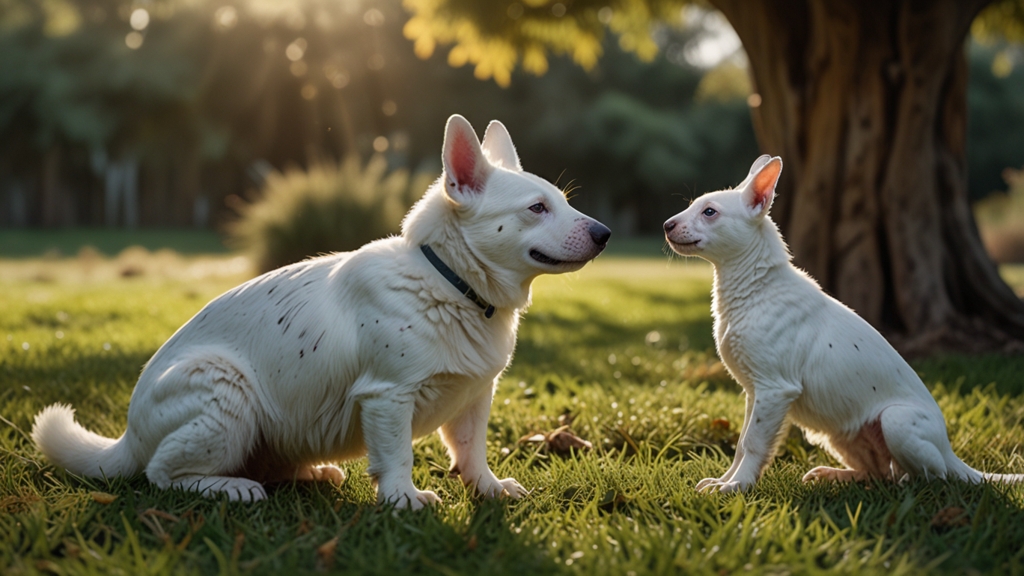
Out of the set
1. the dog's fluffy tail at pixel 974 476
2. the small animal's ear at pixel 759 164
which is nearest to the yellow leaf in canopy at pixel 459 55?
the small animal's ear at pixel 759 164

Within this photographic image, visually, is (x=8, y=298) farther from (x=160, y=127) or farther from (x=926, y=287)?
(x=160, y=127)

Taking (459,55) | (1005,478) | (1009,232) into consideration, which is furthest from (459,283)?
(1009,232)

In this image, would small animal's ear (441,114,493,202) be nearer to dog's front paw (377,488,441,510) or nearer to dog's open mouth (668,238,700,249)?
dog's open mouth (668,238,700,249)

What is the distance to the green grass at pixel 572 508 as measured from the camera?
2281 millimetres

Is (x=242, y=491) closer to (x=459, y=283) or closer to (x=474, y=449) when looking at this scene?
(x=474, y=449)

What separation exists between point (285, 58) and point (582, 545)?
84.4 ft

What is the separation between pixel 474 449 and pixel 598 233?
1013 millimetres

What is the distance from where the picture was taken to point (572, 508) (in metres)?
2.77

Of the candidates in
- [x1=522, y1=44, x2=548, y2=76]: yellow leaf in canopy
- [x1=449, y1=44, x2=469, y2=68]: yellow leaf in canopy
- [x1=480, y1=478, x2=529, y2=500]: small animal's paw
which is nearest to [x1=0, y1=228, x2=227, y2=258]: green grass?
[x1=449, y1=44, x2=469, y2=68]: yellow leaf in canopy

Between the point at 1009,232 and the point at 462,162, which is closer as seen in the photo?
the point at 462,162

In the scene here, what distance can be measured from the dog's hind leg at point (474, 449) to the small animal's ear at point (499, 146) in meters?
1.04

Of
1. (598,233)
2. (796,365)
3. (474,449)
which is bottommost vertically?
(474,449)

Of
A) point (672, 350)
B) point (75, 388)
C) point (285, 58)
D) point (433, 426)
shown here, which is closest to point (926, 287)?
point (672, 350)

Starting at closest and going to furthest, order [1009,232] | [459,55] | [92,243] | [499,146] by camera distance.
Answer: [499,146] < [459,55] < [1009,232] < [92,243]
